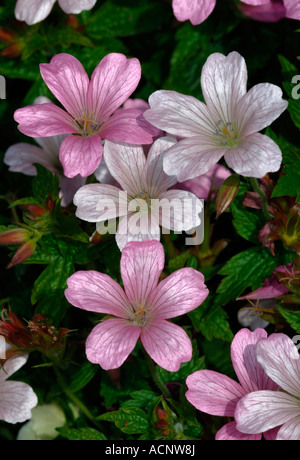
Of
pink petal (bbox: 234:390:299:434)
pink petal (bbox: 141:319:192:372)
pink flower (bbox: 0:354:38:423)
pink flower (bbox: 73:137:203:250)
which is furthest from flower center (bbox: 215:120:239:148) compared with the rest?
pink flower (bbox: 0:354:38:423)

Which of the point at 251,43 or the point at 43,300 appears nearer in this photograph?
the point at 43,300

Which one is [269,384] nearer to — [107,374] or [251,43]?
[107,374]

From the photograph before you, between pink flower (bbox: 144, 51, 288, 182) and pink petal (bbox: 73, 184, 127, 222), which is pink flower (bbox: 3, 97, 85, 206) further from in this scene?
pink flower (bbox: 144, 51, 288, 182)

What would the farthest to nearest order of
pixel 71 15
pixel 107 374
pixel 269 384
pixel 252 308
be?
pixel 71 15, pixel 107 374, pixel 252 308, pixel 269 384

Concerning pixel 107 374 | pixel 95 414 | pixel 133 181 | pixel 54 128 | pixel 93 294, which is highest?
pixel 54 128

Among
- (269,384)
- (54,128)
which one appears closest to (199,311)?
(269,384)

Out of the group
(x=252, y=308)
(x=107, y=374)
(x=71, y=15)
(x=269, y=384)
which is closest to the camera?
(x=269, y=384)

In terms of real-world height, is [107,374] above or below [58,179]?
below

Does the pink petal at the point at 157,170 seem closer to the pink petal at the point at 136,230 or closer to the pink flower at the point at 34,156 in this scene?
the pink petal at the point at 136,230
